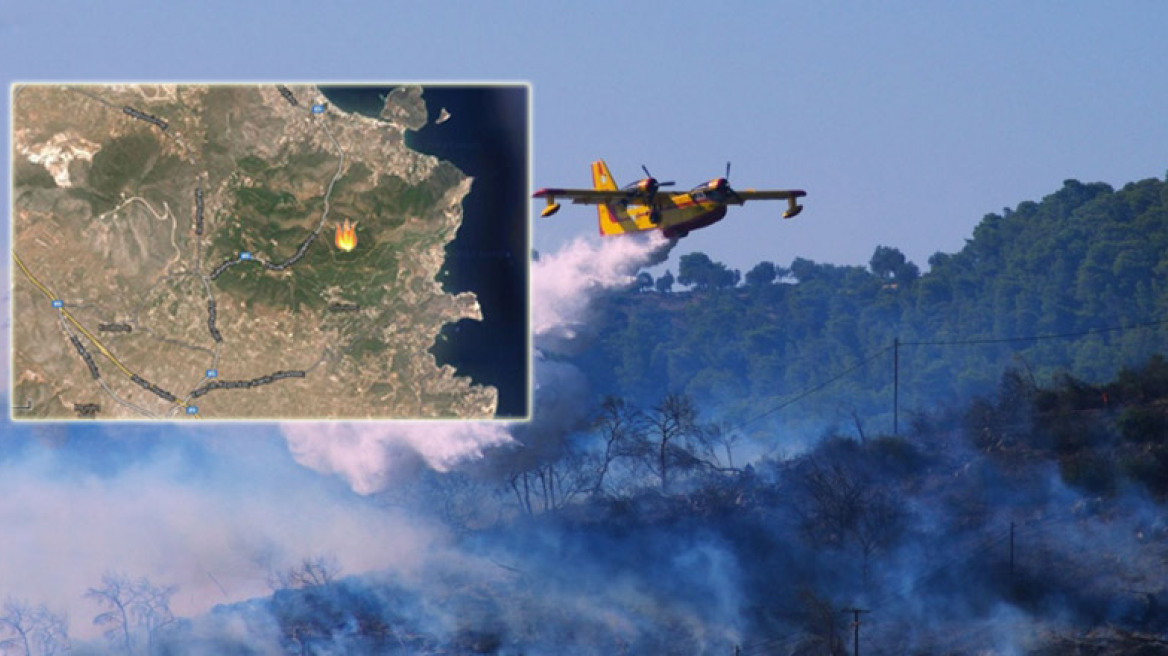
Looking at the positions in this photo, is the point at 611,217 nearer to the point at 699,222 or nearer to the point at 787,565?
the point at 699,222

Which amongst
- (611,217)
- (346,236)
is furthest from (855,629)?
(346,236)

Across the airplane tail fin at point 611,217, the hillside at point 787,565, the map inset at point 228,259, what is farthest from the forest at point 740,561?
the map inset at point 228,259

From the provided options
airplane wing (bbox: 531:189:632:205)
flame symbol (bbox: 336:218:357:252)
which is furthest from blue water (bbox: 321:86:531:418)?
airplane wing (bbox: 531:189:632:205)

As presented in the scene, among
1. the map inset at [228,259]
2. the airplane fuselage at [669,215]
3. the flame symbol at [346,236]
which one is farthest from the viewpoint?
the airplane fuselage at [669,215]

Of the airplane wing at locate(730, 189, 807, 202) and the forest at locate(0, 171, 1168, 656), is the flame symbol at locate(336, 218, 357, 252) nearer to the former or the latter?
the airplane wing at locate(730, 189, 807, 202)

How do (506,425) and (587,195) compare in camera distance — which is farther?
(506,425)

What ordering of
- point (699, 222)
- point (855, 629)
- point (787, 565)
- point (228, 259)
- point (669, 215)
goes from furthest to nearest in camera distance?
point (787, 565)
point (855, 629)
point (669, 215)
point (699, 222)
point (228, 259)

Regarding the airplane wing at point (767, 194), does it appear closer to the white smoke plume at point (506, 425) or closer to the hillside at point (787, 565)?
the white smoke plume at point (506, 425)

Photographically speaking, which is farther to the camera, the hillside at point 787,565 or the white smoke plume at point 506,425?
the hillside at point 787,565
